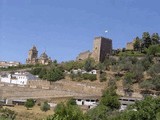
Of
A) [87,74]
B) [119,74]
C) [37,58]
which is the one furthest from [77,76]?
[37,58]

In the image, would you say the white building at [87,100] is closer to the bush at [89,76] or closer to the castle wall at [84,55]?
the bush at [89,76]

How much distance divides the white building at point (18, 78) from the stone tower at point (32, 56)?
25.7 metres

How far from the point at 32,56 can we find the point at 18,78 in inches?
1178

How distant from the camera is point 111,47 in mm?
67562

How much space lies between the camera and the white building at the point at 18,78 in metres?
59.7

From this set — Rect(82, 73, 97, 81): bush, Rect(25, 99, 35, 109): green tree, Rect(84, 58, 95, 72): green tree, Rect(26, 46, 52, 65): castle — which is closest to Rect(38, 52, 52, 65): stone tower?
Rect(26, 46, 52, 65): castle

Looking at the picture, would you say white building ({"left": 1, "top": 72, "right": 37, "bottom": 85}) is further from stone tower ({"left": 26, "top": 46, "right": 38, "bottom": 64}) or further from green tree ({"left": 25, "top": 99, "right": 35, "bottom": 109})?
stone tower ({"left": 26, "top": 46, "right": 38, "bottom": 64})

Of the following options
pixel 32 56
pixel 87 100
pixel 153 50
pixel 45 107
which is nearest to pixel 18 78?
pixel 87 100

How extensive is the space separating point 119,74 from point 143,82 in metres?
5.70

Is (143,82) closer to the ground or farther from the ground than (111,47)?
closer to the ground

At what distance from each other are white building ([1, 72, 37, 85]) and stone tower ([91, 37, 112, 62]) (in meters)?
10.5

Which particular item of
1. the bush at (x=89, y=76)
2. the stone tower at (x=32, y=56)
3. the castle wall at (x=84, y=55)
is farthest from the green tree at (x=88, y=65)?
the stone tower at (x=32, y=56)

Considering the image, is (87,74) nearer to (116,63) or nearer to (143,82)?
(116,63)

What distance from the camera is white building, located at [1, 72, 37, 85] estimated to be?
196ft
